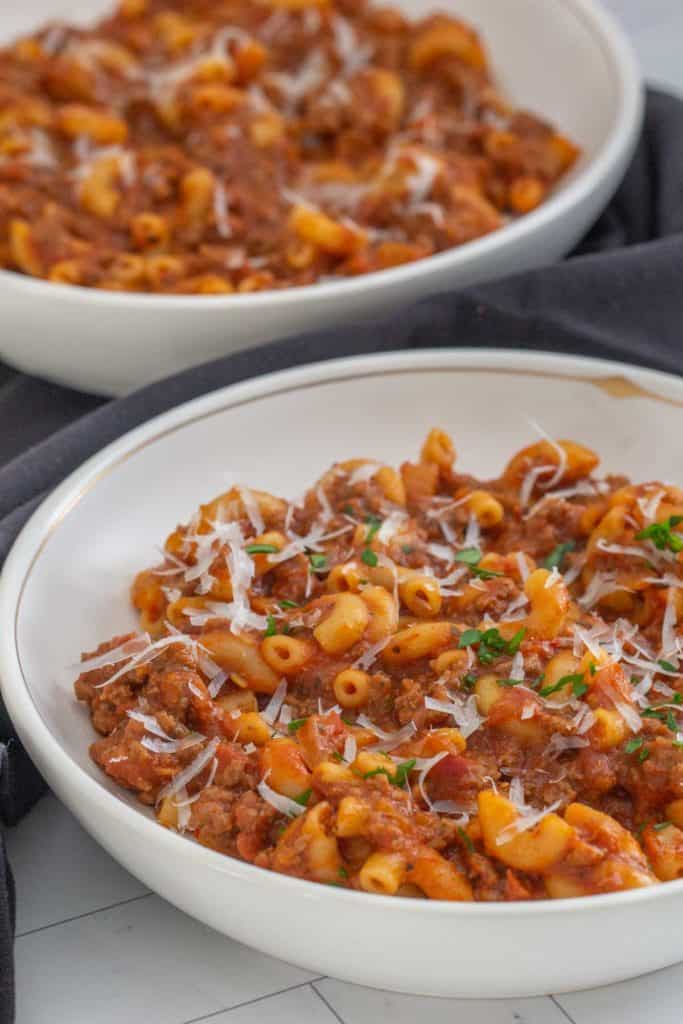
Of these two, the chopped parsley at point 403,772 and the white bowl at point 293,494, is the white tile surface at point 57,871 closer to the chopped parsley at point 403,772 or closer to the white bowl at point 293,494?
the white bowl at point 293,494

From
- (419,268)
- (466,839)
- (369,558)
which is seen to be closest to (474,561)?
(369,558)

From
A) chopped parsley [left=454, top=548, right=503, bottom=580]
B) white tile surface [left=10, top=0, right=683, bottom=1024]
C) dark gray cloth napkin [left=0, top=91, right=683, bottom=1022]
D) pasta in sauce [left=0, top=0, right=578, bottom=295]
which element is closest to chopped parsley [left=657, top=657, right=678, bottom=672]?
chopped parsley [left=454, top=548, right=503, bottom=580]

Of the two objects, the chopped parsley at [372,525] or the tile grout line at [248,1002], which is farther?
the chopped parsley at [372,525]

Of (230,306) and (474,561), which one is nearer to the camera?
(474,561)

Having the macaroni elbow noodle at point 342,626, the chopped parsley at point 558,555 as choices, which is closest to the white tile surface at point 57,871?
the macaroni elbow noodle at point 342,626

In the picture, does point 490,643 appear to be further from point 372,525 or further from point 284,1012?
point 284,1012

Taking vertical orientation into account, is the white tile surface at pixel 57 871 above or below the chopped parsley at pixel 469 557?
below

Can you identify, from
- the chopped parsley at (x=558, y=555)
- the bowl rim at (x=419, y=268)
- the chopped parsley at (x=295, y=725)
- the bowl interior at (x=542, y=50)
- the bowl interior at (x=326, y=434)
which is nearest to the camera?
the chopped parsley at (x=295, y=725)
